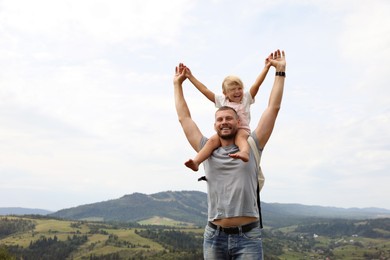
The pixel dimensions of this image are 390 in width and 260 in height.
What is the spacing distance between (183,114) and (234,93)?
0.83m

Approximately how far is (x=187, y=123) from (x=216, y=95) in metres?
0.88

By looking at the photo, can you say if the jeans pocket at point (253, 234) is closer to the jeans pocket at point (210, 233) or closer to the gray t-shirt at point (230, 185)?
the gray t-shirt at point (230, 185)

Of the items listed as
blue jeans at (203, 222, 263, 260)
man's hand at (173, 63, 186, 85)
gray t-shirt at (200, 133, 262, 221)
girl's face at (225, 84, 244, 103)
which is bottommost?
blue jeans at (203, 222, 263, 260)

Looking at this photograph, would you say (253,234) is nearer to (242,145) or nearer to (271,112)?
(242,145)

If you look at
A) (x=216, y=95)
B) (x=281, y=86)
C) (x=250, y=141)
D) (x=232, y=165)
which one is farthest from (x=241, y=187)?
(x=216, y=95)

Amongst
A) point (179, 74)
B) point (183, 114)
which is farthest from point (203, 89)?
point (183, 114)

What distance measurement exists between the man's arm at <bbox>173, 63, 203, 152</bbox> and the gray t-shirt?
47cm

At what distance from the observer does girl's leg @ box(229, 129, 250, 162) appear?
4.54m

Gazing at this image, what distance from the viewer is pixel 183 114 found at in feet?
18.4

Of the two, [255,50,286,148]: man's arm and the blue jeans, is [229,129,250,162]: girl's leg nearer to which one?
[255,50,286,148]: man's arm

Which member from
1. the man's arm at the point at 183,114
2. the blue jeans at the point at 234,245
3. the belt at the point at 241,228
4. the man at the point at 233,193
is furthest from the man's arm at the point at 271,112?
the blue jeans at the point at 234,245

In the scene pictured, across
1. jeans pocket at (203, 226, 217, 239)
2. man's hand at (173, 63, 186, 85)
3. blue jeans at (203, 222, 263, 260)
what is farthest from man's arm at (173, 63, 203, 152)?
blue jeans at (203, 222, 263, 260)

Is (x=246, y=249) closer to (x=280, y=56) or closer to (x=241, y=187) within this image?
(x=241, y=187)

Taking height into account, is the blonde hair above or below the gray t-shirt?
above
